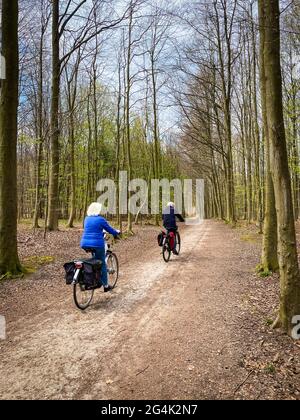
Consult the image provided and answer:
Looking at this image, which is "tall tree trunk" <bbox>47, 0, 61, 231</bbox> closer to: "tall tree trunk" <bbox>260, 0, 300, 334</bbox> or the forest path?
the forest path

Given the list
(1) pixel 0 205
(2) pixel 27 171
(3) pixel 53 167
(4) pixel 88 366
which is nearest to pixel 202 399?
(4) pixel 88 366

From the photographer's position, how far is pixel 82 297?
6551 mm

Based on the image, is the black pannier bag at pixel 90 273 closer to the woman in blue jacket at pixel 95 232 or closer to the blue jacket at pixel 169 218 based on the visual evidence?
Result: the woman in blue jacket at pixel 95 232

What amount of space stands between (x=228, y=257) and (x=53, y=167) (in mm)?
10445

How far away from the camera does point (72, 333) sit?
17.0 ft

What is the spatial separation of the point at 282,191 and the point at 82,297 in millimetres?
4329

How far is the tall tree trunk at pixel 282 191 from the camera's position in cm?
511

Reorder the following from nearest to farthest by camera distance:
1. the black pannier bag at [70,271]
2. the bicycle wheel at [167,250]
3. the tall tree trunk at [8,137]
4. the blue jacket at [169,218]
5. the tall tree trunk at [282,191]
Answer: the tall tree trunk at [282,191], the black pannier bag at [70,271], the tall tree trunk at [8,137], the bicycle wheel at [167,250], the blue jacket at [169,218]

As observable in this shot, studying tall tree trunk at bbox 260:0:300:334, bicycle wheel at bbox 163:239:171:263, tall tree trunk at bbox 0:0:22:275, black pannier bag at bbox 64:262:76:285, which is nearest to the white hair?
black pannier bag at bbox 64:262:76:285

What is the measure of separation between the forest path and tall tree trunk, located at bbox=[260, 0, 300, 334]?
3.34 ft

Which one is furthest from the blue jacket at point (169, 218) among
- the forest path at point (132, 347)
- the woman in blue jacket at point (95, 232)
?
the woman in blue jacket at point (95, 232)

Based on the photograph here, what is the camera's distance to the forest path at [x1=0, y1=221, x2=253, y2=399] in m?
3.70

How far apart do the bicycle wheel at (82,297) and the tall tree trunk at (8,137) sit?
309 cm

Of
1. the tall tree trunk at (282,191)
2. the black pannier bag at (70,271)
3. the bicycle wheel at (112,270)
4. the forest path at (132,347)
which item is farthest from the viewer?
the bicycle wheel at (112,270)
